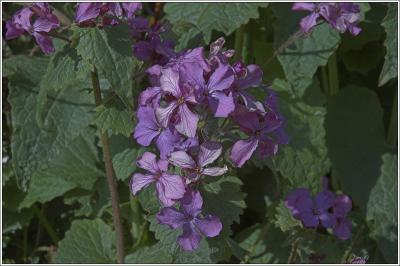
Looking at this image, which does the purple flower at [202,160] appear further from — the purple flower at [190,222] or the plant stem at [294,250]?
the plant stem at [294,250]

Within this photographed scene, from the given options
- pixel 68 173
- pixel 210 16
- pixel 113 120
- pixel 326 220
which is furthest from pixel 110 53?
pixel 68 173

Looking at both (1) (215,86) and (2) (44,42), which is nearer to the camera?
(1) (215,86)

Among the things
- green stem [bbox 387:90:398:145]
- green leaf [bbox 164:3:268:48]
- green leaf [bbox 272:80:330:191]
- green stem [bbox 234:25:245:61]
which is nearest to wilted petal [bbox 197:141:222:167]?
green leaf [bbox 164:3:268:48]

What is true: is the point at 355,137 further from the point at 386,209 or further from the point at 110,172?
the point at 110,172

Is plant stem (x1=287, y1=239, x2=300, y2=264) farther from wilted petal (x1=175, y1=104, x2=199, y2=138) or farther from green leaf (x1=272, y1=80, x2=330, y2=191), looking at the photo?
wilted petal (x1=175, y1=104, x2=199, y2=138)

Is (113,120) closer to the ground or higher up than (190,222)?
higher up

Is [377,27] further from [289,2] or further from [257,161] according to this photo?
[257,161]

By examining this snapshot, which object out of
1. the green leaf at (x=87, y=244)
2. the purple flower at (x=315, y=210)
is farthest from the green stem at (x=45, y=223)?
the purple flower at (x=315, y=210)
